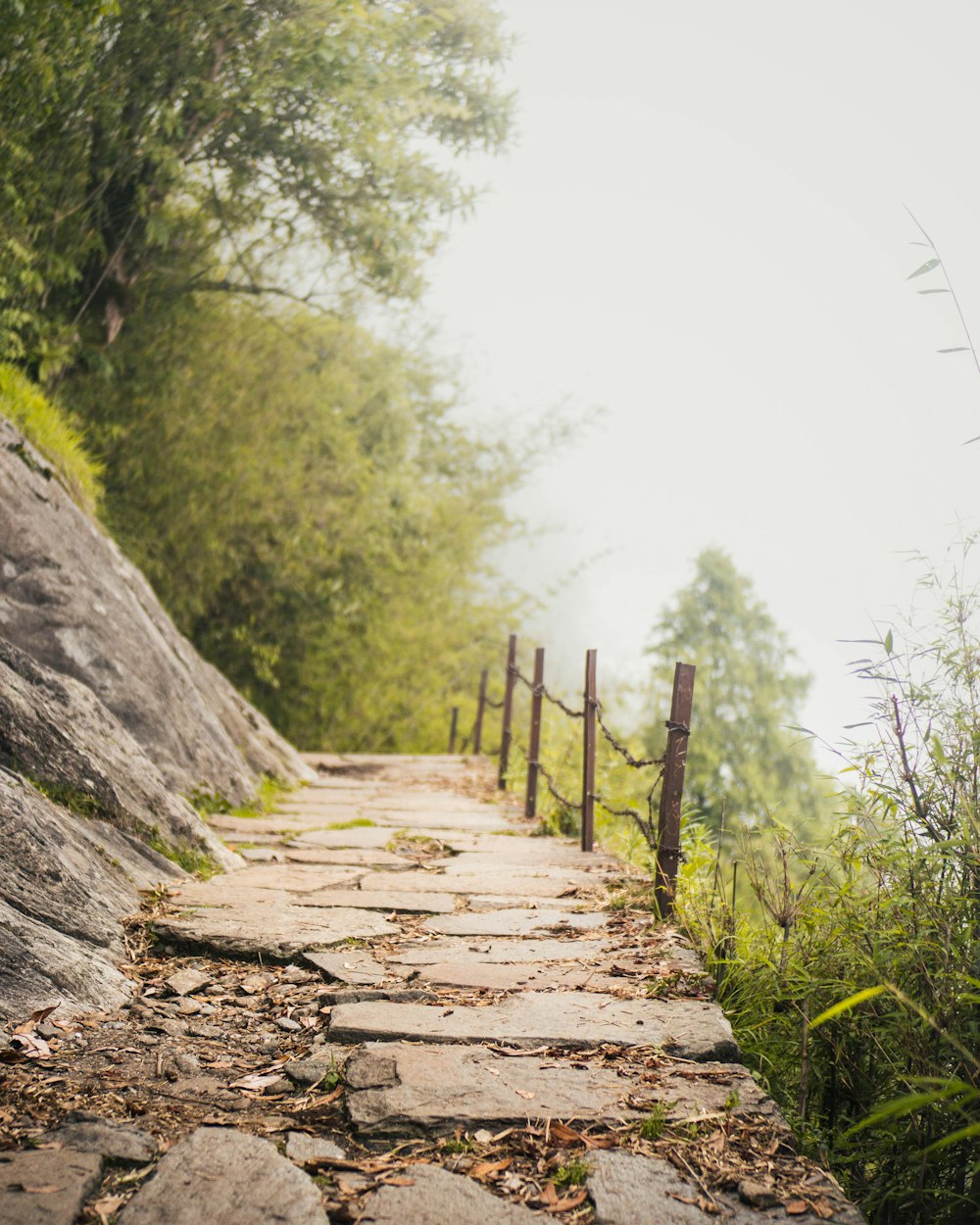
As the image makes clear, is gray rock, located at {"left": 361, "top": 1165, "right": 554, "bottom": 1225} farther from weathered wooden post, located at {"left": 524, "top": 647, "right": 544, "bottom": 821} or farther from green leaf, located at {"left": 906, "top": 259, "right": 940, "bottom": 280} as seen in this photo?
weathered wooden post, located at {"left": 524, "top": 647, "right": 544, "bottom": 821}

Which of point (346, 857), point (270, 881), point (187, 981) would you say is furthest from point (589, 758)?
point (187, 981)

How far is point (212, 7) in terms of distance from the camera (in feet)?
20.6

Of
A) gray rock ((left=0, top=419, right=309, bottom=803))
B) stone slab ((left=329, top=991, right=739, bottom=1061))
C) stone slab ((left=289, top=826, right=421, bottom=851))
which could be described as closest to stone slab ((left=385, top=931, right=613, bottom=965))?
stone slab ((left=329, top=991, right=739, bottom=1061))

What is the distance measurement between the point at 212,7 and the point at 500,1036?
667 centimetres

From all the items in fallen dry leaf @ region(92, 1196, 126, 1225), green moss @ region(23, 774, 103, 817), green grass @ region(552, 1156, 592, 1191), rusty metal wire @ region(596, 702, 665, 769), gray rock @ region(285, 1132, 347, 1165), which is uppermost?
rusty metal wire @ region(596, 702, 665, 769)

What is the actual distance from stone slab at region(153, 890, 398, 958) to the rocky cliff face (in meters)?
0.22

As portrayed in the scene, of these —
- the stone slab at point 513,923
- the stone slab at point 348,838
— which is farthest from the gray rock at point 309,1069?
the stone slab at point 348,838

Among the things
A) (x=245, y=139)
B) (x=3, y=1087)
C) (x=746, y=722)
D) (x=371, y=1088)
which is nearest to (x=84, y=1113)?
(x=3, y=1087)

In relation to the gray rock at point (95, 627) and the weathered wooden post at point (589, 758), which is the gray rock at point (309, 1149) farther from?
the weathered wooden post at point (589, 758)

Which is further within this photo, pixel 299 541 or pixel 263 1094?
pixel 299 541

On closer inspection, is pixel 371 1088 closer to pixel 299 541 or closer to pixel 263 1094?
pixel 263 1094

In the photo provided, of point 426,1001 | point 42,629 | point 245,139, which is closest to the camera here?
point 426,1001

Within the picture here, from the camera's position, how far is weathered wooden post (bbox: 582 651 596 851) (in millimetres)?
4730

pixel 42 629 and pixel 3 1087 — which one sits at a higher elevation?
pixel 42 629
